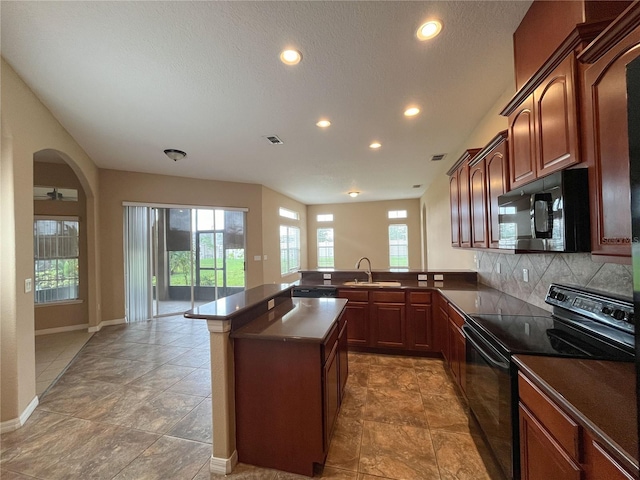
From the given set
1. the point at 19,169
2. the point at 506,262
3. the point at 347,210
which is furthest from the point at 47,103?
the point at 347,210

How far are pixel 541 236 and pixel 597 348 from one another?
2.03 feet

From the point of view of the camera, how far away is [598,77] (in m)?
1.14

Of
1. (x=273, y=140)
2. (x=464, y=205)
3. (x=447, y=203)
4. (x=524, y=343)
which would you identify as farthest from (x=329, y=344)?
(x=447, y=203)

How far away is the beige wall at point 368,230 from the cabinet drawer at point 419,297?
5.73 m

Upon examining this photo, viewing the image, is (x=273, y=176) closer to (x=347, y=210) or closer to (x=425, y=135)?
(x=425, y=135)

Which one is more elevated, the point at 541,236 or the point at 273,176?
the point at 273,176

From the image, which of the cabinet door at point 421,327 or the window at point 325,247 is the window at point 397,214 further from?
the cabinet door at point 421,327

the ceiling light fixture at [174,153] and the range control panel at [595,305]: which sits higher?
the ceiling light fixture at [174,153]

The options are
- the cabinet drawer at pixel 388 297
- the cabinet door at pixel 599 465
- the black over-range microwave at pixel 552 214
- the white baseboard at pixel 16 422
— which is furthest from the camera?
the cabinet drawer at pixel 388 297

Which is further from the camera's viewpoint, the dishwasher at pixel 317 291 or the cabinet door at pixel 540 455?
the dishwasher at pixel 317 291

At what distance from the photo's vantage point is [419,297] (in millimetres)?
3324

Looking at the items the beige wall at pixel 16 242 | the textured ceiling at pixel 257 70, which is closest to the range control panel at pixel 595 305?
the textured ceiling at pixel 257 70

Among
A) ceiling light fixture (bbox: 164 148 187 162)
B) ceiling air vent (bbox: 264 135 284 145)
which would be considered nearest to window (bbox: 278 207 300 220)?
ceiling light fixture (bbox: 164 148 187 162)

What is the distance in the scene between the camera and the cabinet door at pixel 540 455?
3.21 ft
